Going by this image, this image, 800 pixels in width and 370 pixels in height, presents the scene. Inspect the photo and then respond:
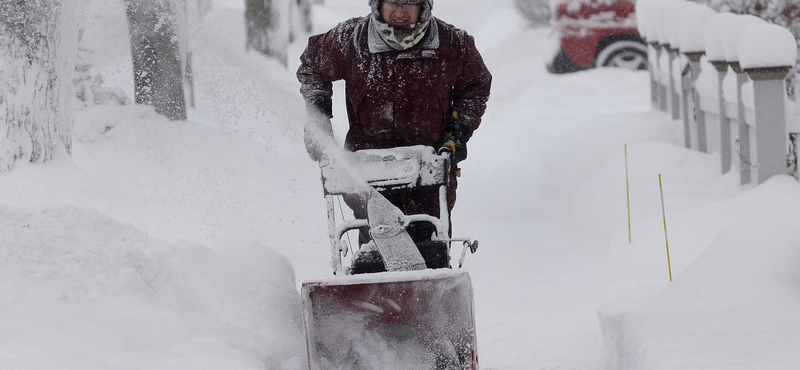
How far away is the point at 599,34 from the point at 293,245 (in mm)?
12771

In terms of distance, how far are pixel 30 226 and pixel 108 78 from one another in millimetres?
6577

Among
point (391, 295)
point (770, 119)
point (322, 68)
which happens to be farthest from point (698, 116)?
point (391, 295)

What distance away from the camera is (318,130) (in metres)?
5.07

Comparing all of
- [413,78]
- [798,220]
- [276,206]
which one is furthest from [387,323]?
[276,206]

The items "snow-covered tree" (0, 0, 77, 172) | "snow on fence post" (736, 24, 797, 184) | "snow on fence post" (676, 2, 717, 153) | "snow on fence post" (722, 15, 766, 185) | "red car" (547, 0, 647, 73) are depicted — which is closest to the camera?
"snow-covered tree" (0, 0, 77, 172)

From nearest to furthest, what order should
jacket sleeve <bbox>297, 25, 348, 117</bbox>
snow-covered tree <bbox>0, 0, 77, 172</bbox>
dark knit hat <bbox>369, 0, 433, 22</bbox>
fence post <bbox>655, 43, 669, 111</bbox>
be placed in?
dark knit hat <bbox>369, 0, 433, 22</bbox>
jacket sleeve <bbox>297, 25, 348, 117</bbox>
snow-covered tree <bbox>0, 0, 77, 172</bbox>
fence post <bbox>655, 43, 669, 111</bbox>

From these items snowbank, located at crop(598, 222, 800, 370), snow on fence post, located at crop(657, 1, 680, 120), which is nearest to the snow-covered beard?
snowbank, located at crop(598, 222, 800, 370)

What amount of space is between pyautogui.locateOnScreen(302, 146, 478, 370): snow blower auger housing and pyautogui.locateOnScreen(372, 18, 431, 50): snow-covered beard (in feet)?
1.69

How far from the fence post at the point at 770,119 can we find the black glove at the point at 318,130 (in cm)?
371

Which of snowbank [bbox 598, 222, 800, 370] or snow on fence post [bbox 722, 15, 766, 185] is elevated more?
snow on fence post [bbox 722, 15, 766, 185]

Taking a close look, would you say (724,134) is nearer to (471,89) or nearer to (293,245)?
(293,245)

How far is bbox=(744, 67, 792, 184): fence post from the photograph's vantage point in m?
7.59

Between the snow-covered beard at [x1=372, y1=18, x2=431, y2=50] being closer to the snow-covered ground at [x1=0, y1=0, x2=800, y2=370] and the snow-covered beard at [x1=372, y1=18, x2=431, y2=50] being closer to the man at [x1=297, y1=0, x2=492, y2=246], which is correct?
the man at [x1=297, y1=0, x2=492, y2=246]

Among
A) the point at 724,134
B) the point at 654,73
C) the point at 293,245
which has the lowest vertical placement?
the point at 293,245
